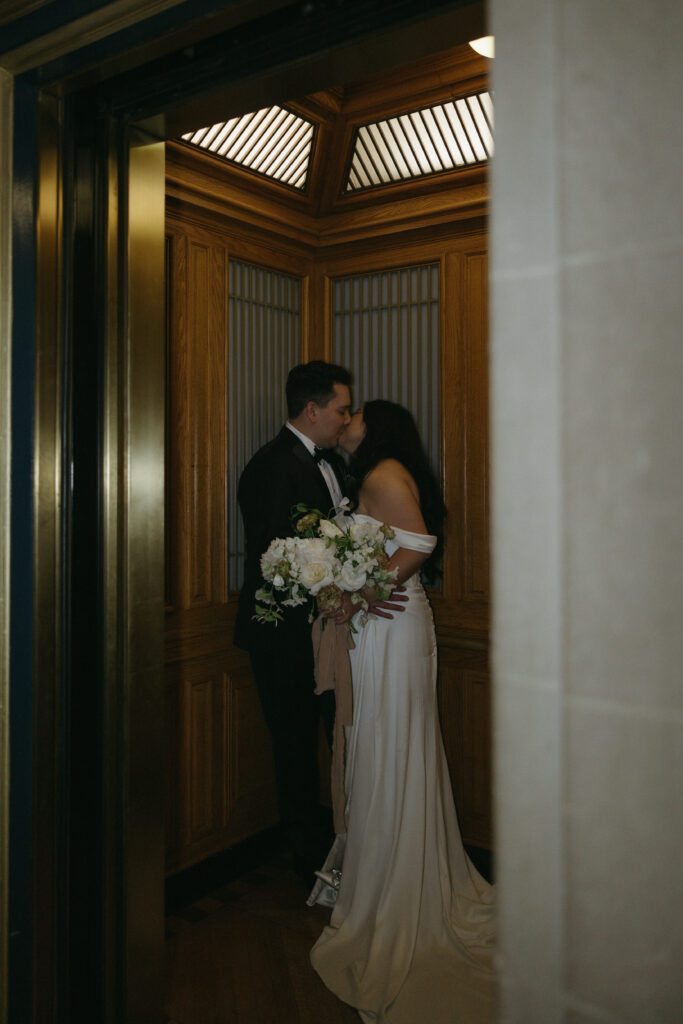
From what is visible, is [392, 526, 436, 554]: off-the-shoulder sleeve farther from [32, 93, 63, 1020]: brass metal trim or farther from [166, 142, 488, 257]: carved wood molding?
[32, 93, 63, 1020]: brass metal trim

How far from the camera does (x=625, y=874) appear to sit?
0.77 m

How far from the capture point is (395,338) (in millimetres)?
3717

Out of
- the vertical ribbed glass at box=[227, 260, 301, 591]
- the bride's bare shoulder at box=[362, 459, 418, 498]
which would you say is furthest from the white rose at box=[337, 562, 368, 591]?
the vertical ribbed glass at box=[227, 260, 301, 591]

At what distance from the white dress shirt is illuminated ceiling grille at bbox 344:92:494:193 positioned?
1.17m

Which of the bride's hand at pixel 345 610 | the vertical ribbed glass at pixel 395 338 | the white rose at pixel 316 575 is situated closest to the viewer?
the white rose at pixel 316 575

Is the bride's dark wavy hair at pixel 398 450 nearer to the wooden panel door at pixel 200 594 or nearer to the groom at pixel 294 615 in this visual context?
the groom at pixel 294 615

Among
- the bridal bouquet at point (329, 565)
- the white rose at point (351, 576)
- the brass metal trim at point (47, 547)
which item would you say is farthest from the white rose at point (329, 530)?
the brass metal trim at point (47, 547)

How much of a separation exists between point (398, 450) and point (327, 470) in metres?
0.48

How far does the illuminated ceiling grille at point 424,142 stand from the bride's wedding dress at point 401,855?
1.56m

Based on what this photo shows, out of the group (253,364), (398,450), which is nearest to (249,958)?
(398,450)

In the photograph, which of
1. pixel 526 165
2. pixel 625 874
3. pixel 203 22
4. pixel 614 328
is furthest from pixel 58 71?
pixel 625 874

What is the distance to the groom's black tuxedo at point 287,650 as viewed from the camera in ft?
10.9

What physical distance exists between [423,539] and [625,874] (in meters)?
2.24

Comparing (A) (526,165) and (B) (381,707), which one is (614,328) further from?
(B) (381,707)
